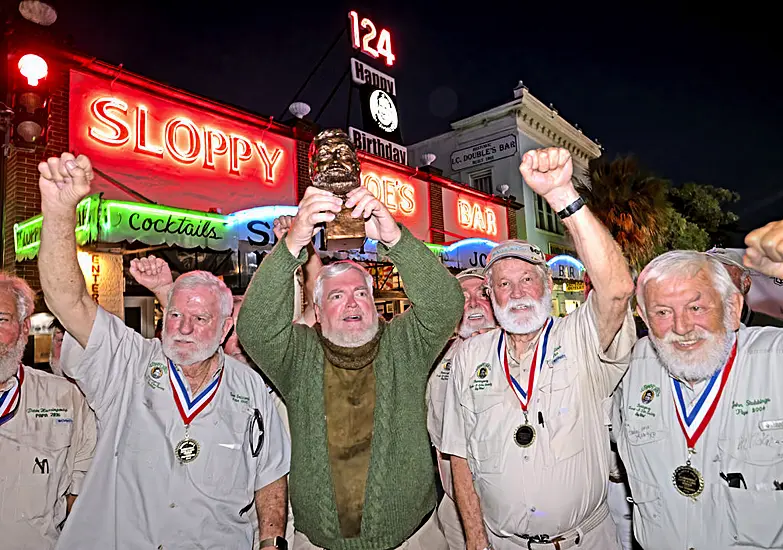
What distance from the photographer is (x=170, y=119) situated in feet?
30.7

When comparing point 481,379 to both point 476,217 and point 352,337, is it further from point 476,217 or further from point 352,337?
point 476,217

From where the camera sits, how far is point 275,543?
2.82 m

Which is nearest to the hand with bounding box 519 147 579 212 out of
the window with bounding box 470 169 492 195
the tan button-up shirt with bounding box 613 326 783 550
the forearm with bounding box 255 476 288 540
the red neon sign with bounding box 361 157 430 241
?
the tan button-up shirt with bounding box 613 326 783 550

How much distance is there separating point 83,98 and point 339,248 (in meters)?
7.45

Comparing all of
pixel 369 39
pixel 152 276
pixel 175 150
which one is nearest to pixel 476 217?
pixel 369 39

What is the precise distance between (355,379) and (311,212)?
1.01 metres

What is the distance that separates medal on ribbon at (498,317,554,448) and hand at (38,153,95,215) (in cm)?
236

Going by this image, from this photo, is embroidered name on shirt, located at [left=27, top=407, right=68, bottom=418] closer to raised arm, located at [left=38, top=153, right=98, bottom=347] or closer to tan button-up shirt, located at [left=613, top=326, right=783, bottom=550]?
raised arm, located at [left=38, top=153, right=98, bottom=347]

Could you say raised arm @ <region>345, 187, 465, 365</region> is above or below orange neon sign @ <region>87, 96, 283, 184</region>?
below

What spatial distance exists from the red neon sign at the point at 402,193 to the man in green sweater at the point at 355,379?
419 inches

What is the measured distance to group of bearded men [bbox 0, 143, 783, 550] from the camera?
2441 millimetres

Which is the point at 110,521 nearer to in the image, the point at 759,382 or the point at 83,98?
the point at 759,382

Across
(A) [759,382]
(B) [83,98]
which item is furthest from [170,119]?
(A) [759,382]

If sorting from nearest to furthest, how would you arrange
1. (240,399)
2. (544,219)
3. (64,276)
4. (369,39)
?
(64,276) → (240,399) → (369,39) → (544,219)
